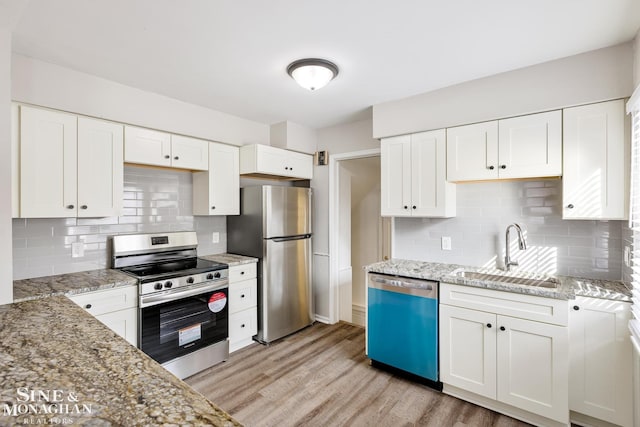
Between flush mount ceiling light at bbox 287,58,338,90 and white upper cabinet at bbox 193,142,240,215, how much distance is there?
127 cm

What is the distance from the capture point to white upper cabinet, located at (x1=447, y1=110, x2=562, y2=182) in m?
2.24

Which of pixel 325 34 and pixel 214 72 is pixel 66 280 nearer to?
pixel 214 72

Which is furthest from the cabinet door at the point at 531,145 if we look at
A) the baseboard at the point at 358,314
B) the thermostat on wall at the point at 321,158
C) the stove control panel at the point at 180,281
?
the baseboard at the point at 358,314

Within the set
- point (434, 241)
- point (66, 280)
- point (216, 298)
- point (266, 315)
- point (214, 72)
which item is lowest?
point (266, 315)

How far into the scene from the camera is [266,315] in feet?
10.8

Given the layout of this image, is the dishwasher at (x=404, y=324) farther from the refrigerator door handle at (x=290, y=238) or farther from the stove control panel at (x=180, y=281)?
the stove control panel at (x=180, y=281)

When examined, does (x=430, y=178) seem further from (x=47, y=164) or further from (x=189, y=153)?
(x=47, y=164)

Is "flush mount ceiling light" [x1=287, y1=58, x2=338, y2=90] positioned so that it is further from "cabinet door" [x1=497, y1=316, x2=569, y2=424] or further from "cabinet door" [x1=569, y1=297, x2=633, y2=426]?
"cabinet door" [x1=569, y1=297, x2=633, y2=426]

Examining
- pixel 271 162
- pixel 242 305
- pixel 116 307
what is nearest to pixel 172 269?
pixel 116 307

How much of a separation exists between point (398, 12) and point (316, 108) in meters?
1.62

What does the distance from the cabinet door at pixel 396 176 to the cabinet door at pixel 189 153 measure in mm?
1782

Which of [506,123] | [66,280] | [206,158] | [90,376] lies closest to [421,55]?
[506,123]

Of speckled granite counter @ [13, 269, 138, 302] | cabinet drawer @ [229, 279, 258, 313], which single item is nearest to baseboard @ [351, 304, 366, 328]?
cabinet drawer @ [229, 279, 258, 313]

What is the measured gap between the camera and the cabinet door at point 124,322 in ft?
7.32
